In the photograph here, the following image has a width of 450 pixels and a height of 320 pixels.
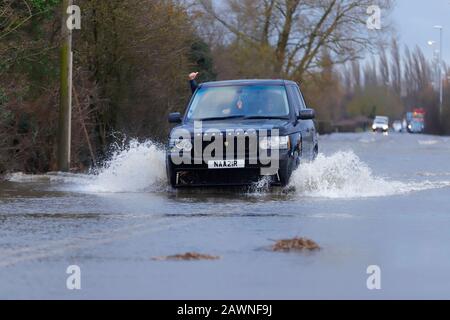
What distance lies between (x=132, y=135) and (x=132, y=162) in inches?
497

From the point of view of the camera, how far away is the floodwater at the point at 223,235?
883 centimetres

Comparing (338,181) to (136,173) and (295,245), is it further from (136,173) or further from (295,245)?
(295,245)

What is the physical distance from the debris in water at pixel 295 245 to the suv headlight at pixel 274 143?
241 inches

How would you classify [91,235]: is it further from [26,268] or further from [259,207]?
[259,207]

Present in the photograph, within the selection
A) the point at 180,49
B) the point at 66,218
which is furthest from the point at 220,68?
the point at 66,218

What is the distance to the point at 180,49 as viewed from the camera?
34.3 meters

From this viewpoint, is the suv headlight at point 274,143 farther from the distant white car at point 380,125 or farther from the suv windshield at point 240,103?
the distant white car at point 380,125

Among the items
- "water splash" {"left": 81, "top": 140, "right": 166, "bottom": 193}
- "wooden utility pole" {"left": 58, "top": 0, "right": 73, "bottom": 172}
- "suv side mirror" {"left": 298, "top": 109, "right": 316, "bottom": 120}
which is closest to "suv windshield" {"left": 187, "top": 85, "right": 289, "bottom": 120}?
"suv side mirror" {"left": 298, "top": 109, "right": 316, "bottom": 120}

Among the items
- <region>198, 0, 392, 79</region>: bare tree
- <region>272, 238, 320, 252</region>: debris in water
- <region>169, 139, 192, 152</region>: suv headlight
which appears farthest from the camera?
<region>198, 0, 392, 79</region>: bare tree

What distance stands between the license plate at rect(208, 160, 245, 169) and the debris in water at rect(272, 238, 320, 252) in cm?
605

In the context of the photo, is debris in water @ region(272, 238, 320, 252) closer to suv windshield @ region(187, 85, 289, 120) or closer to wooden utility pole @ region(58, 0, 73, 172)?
suv windshield @ region(187, 85, 289, 120)

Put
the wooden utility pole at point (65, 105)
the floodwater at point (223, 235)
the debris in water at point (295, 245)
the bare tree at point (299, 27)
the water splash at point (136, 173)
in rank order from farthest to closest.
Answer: the bare tree at point (299, 27) < the wooden utility pole at point (65, 105) < the water splash at point (136, 173) < the debris in water at point (295, 245) < the floodwater at point (223, 235)

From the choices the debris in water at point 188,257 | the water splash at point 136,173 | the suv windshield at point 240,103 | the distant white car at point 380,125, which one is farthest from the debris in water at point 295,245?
the distant white car at point 380,125

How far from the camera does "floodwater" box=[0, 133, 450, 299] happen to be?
8.83 m
